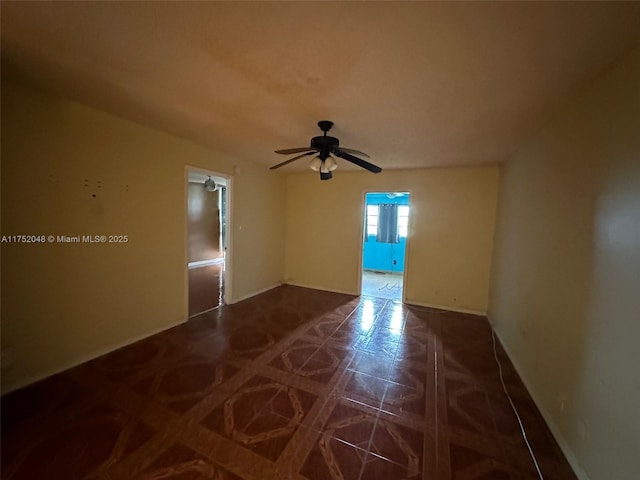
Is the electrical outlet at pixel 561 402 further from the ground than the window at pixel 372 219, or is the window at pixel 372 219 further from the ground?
the window at pixel 372 219

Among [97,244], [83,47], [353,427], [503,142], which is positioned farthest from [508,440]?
[97,244]

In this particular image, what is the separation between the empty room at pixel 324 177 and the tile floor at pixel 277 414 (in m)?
0.02

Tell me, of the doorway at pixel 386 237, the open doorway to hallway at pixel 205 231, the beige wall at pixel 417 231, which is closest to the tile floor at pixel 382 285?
the doorway at pixel 386 237

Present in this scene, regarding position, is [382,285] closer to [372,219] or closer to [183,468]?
[372,219]

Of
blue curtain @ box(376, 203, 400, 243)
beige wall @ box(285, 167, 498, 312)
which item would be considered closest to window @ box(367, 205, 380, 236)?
blue curtain @ box(376, 203, 400, 243)

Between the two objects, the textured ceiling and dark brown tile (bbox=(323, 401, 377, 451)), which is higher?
the textured ceiling

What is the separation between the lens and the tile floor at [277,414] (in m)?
1.47

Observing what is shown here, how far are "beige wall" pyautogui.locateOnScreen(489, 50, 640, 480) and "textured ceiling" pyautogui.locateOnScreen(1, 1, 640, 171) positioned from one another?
293mm

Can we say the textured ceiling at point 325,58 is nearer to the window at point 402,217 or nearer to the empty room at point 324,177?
the empty room at point 324,177

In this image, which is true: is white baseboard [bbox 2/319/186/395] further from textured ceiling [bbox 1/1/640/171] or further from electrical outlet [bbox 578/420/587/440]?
electrical outlet [bbox 578/420/587/440]

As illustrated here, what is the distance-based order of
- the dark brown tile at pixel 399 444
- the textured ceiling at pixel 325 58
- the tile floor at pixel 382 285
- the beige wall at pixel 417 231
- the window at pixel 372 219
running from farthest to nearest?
the window at pixel 372 219 → the tile floor at pixel 382 285 → the beige wall at pixel 417 231 → the dark brown tile at pixel 399 444 → the textured ceiling at pixel 325 58

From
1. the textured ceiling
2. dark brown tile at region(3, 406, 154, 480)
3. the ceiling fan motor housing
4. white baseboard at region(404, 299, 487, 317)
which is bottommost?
dark brown tile at region(3, 406, 154, 480)

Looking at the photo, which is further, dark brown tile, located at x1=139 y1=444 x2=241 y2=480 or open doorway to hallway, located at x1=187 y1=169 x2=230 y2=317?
open doorway to hallway, located at x1=187 y1=169 x2=230 y2=317

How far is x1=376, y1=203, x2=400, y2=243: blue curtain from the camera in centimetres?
703
